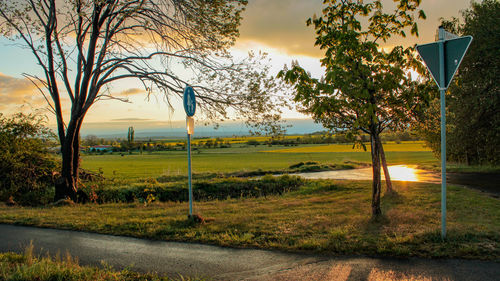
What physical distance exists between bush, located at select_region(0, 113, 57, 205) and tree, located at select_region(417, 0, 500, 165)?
20.2 meters

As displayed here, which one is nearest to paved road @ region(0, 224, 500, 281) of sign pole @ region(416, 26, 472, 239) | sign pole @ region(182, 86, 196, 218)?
sign pole @ region(416, 26, 472, 239)

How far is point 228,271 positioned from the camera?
4602 mm

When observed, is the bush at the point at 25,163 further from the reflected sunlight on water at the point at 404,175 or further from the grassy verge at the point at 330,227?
the reflected sunlight on water at the point at 404,175

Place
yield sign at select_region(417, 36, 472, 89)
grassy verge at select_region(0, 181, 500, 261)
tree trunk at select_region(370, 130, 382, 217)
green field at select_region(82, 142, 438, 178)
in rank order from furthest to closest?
green field at select_region(82, 142, 438, 178) < tree trunk at select_region(370, 130, 382, 217) < yield sign at select_region(417, 36, 472, 89) < grassy verge at select_region(0, 181, 500, 261)

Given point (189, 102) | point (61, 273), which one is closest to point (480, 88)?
point (189, 102)

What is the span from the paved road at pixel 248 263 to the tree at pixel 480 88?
15.3 meters

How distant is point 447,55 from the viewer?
574cm

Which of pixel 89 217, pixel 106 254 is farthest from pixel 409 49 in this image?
pixel 89 217

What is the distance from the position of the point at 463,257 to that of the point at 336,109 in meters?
3.44

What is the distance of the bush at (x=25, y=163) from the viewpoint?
543 inches

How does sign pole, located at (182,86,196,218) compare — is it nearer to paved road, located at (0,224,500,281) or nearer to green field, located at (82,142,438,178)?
paved road, located at (0,224,500,281)

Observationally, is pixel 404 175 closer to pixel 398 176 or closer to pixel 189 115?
pixel 398 176

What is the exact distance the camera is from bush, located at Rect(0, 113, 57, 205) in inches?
543

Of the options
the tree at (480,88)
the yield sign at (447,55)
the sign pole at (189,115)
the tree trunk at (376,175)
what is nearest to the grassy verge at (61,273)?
the sign pole at (189,115)
